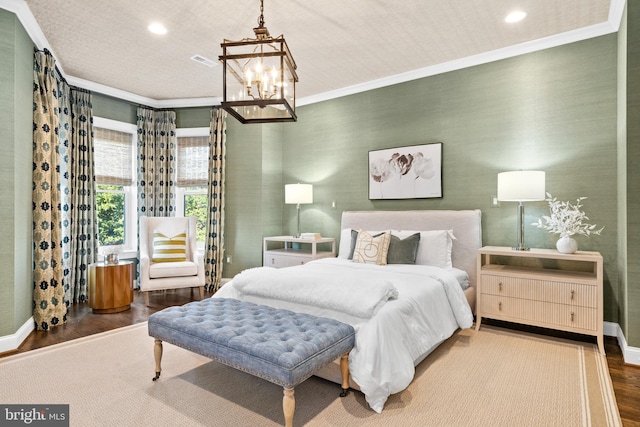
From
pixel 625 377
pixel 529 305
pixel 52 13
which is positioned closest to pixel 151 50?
pixel 52 13

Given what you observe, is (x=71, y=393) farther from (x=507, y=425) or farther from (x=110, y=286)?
(x=507, y=425)

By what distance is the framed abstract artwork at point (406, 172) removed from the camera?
14.0 feet

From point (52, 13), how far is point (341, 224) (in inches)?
147

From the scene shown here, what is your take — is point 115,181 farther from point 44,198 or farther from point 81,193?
point 44,198

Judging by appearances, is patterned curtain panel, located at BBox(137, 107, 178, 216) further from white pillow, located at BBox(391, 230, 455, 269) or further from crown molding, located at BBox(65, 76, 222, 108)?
white pillow, located at BBox(391, 230, 455, 269)

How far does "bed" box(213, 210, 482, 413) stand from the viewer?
2166 mm

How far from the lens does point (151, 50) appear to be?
3.84 meters

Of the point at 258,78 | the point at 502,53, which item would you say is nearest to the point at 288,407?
the point at 258,78

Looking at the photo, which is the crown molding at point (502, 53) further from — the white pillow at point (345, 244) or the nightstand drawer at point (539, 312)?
the nightstand drawer at point (539, 312)

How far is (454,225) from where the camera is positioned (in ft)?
13.1

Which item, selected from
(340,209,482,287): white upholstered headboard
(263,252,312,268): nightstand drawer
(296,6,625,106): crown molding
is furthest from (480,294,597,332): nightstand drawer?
(296,6,625,106): crown molding

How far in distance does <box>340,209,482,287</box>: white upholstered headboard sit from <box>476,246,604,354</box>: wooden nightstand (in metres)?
0.27

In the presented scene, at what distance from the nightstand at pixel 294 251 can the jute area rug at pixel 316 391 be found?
209cm

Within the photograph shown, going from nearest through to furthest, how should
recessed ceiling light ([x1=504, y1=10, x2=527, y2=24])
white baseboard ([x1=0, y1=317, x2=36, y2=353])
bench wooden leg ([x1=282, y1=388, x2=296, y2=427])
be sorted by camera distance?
1. bench wooden leg ([x1=282, y1=388, x2=296, y2=427])
2. white baseboard ([x1=0, y1=317, x2=36, y2=353])
3. recessed ceiling light ([x1=504, y1=10, x2=527, y2=24])
